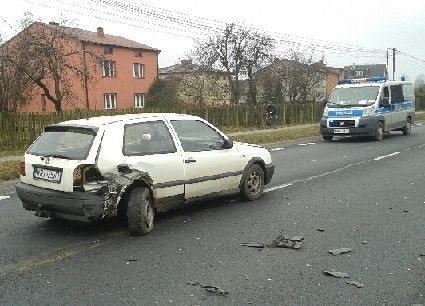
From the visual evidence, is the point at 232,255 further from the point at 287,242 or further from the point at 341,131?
the point at 341,131

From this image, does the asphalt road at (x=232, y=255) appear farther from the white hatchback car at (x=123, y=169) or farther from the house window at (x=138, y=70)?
the house window at (x=138, y=70)

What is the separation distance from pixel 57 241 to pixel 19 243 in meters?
0.42

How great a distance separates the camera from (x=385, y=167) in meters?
10.7

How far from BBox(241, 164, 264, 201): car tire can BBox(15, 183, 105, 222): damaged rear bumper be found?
2.65 meters

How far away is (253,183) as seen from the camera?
7.25 meters

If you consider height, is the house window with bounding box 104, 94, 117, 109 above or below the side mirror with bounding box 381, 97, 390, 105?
above

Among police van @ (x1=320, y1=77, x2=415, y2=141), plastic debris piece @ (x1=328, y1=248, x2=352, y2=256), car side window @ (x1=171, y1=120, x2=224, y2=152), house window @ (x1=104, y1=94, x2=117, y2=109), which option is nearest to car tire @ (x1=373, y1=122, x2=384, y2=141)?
police van @ (x1=320, y1=77, x2=415, y2=141)

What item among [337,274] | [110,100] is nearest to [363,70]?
[110,100]

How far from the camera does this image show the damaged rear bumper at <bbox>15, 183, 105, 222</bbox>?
16.5 ft

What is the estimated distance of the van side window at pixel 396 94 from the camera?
741 inches

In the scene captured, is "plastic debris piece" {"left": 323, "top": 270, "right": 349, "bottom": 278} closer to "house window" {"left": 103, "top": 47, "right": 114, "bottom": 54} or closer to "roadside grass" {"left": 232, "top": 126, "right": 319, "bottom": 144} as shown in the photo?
"roadside grass" {"left": 232, "top": 126, "right": 319, "bottom": 144}

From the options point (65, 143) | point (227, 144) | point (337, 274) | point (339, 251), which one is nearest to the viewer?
point (337, 274)

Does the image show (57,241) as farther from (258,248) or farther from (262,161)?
(262,161)

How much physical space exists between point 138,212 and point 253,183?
251 centimetres
